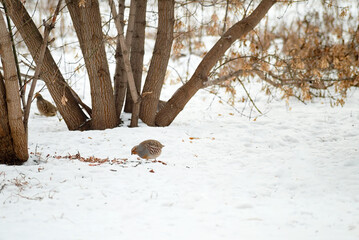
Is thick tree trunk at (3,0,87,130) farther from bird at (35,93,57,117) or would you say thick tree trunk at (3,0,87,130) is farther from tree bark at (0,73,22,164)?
bird at (35,93,57,117)

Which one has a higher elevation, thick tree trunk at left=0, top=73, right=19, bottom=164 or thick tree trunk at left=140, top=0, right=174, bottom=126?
thick tree trunk at left=140, top=0, right=174, bottom=126

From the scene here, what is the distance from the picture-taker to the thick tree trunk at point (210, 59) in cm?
708

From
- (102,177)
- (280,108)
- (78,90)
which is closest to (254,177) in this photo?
(102,177)

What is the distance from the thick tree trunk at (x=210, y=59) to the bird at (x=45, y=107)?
2.99 m

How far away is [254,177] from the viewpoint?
489 cm

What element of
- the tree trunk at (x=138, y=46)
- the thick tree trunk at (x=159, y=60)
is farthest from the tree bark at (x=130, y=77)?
the tree trunk at (x=138, y=46)

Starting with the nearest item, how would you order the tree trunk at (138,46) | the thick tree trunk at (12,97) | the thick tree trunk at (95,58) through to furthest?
the thick tree trunk at (12,97), the thick tree trunk at (95,58), the tree trunk at (138,46)

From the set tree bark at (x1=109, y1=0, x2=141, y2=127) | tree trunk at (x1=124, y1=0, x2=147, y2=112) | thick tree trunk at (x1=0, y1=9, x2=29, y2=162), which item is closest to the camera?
thick tree trunk at (x1=0, y1=9, x2=29, y2=162)

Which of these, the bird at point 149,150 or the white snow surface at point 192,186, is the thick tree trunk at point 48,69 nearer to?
the white snow surface at point 192,186

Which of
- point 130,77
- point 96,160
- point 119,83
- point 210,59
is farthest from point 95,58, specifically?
point 96,160

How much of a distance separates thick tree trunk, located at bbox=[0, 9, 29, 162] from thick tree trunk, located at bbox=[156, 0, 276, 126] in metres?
3.16

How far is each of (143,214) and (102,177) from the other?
3.71 ft

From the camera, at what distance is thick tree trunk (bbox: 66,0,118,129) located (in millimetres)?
6633

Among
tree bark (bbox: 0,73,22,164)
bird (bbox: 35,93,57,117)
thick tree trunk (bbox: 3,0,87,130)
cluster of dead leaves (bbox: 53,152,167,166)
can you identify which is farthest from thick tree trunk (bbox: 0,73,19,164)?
bird (bbox: 35,93,57,117)
